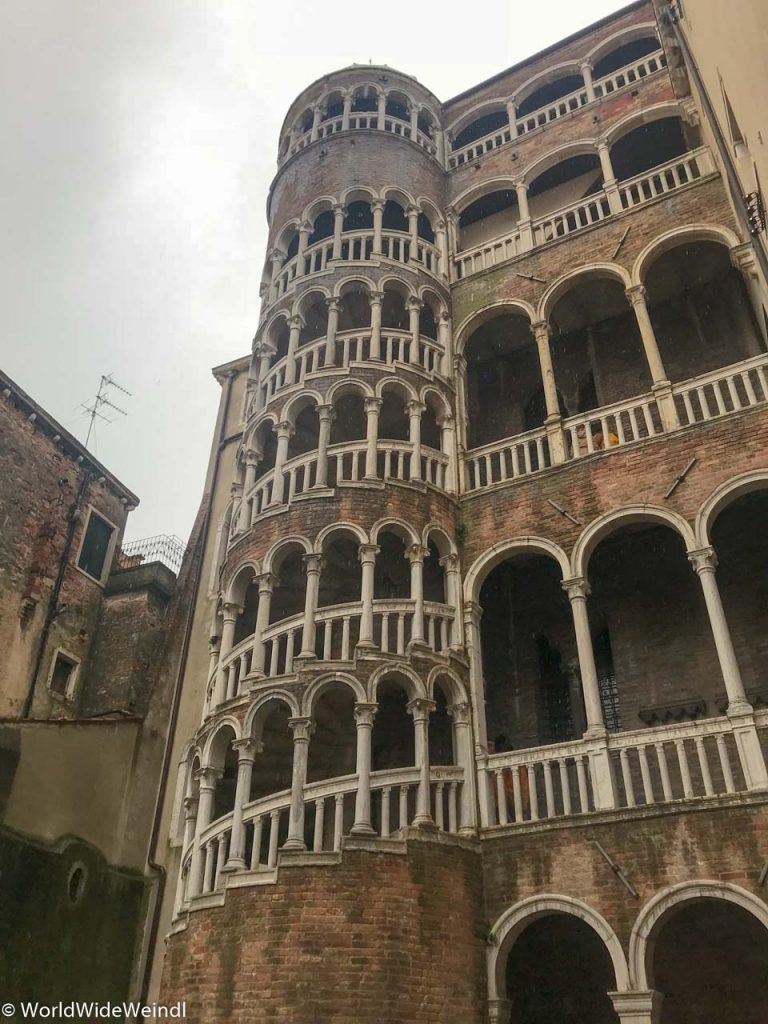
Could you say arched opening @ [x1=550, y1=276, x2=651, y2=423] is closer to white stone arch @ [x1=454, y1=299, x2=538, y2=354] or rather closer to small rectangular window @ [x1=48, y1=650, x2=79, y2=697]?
white stone arch @ [x1=454, y1=299, x2=538, y2=354]

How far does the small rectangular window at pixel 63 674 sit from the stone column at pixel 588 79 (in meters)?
17.9

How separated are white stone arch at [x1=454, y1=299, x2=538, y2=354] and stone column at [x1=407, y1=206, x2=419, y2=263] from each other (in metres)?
1.80

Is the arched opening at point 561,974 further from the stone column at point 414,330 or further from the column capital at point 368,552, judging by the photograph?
the stone column at point 414,330

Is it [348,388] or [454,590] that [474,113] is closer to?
[348,388]

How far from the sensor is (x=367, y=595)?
12.7m

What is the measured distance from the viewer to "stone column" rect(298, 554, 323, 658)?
483 inches

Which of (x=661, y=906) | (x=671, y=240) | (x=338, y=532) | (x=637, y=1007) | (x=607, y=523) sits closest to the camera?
(x=637, y=1007)

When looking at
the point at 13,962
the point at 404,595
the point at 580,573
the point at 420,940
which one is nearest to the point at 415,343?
the point at 404,595

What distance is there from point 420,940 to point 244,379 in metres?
Answer: 15.3

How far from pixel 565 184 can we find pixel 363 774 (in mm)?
14739

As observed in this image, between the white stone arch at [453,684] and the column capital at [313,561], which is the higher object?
the column capital at [313,561]

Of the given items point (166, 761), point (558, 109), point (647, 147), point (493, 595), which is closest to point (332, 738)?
point (493, 595)

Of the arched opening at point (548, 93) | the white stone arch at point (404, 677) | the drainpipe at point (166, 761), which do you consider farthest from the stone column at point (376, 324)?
the arched opening at point (548, 93)

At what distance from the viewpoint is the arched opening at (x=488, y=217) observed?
1966 centimetres
